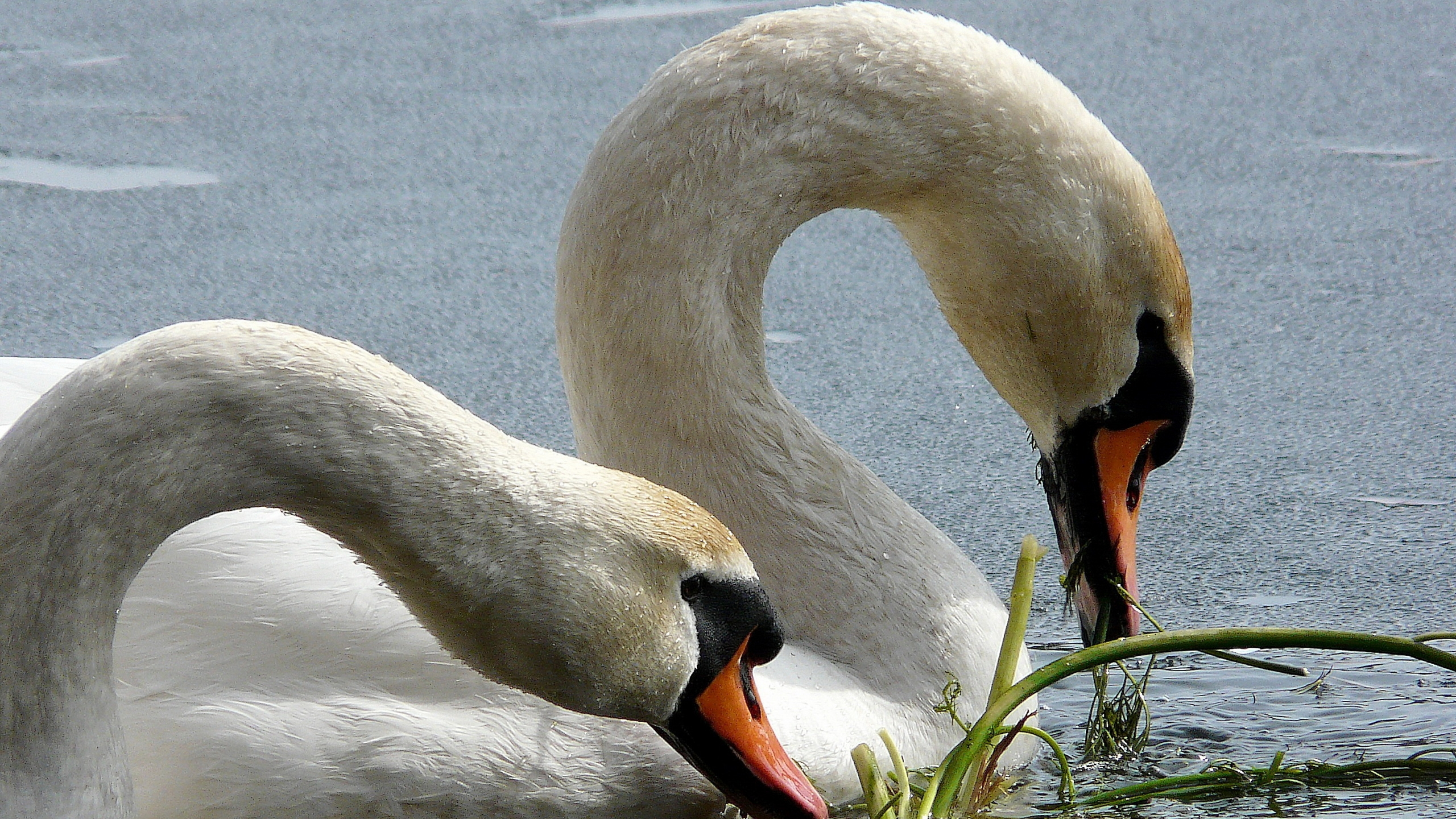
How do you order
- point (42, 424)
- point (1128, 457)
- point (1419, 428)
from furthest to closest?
point (1419, 428) → point (1128, 457) → point (42, 424)

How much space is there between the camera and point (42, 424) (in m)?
1.62

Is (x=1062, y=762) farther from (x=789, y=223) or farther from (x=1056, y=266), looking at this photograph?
(x=789, y=223)

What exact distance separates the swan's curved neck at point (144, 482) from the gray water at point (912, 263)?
110 centimetres

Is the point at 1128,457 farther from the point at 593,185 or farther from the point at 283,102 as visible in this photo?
the point at 283,102

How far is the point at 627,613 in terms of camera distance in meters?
1.79

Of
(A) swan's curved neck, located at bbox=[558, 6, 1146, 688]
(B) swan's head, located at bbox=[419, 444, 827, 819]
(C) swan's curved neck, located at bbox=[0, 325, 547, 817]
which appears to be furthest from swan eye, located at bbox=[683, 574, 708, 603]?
(A) swan's curved neck, located at bbox=[558, 6, 1146, 688]

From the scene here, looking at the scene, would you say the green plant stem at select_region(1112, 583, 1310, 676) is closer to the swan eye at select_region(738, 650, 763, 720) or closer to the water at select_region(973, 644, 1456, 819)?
the water at select_region(973, 644, 1456, 819)

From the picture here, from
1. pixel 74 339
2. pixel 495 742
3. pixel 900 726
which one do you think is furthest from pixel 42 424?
pixel 74 339

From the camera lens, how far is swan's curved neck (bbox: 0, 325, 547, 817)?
1.62m

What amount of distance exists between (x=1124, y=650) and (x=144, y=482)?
108 cm

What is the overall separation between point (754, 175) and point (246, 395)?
923mm

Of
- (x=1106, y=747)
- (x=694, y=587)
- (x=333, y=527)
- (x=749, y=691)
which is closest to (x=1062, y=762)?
(x=1106, y=747)

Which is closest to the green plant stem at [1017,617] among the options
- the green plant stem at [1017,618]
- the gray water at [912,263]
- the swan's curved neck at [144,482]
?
the green plant stem at [1017,618]

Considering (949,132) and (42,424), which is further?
(949,132)
